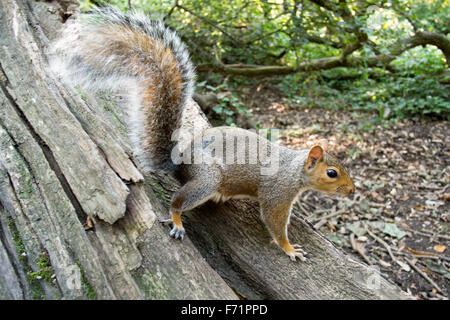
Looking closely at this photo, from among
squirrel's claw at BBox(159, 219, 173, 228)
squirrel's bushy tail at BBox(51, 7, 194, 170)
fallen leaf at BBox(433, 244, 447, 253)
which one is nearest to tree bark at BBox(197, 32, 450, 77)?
fallen leaf at BBox(433, 244, 447, 253)

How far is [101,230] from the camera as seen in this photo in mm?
1571

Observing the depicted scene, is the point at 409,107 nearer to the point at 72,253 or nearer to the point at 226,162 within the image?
the point at 226,162

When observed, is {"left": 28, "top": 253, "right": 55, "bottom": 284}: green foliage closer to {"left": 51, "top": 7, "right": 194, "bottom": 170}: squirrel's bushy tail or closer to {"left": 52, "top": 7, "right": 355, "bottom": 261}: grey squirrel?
{"left": 52, "top": 7, "right": 355, "bottom": 261}: grey squirrel

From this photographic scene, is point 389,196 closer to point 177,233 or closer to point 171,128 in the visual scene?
point 171,128

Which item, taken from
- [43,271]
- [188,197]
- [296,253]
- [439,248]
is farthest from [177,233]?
[439,248]

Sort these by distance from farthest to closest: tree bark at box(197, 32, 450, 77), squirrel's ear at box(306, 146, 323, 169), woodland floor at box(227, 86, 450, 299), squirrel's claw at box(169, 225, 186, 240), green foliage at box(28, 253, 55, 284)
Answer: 1. tree bark at box(197, 32, 450, 77)
2. woodland floor at box(227, 86, 450, 299)
3. squirrel's ear at box(306, 146, 323, 169)
4. squirrel's claw at box(169, 225, 186, 240)
5. green foliage at box(28, 253, 55, 284)

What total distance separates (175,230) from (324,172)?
39.0 inches

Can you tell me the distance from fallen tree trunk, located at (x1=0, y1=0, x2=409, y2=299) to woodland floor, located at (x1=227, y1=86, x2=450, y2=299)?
4.49ft

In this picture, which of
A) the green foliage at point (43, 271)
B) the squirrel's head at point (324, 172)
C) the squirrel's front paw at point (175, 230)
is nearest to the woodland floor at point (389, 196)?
the squirrel's head at point (324, 172)

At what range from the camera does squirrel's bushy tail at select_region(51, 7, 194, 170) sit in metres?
2.02

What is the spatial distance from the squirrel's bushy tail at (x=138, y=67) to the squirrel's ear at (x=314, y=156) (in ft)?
2.72

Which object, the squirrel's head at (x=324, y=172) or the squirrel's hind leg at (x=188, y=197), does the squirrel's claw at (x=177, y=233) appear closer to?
the squirrel's hind leg at (x=188, y=197)

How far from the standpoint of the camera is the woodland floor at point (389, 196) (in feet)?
10.00
